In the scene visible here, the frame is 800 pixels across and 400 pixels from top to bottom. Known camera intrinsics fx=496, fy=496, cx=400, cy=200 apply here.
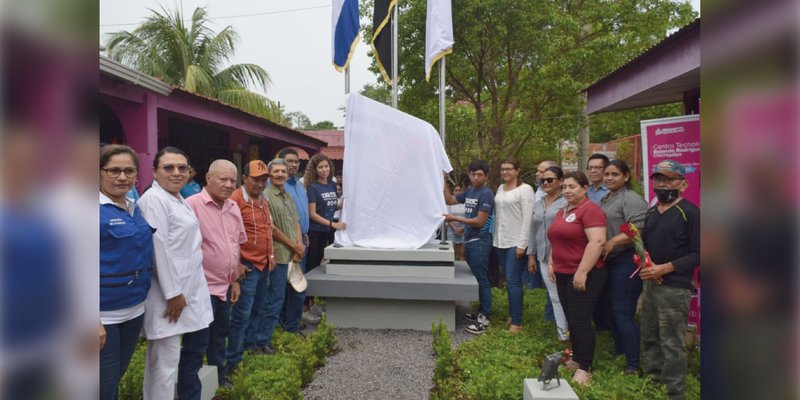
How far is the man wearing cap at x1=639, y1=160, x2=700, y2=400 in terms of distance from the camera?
3.21 metres

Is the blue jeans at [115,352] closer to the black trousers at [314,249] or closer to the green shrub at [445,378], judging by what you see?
the green shrub at [445,378]

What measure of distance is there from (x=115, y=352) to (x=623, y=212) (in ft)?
11.7

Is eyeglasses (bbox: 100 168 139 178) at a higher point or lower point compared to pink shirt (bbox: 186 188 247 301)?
higher

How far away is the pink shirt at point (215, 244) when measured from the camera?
127 inches

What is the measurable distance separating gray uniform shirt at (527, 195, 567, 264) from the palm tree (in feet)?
33.7

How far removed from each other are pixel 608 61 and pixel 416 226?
6.85 meters

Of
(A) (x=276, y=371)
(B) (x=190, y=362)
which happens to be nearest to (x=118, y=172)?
(B) (x=190, y=362)

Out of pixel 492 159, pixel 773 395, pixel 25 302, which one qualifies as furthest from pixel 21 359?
pixel 492 159

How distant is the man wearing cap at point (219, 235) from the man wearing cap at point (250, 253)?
365 mm

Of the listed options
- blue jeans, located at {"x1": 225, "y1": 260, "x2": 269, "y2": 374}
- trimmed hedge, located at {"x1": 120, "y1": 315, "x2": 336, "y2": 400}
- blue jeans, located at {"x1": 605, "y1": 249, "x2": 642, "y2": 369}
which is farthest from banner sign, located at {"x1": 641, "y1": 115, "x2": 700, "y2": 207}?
blue jeans, located at {"x1": 225, "y1": 260, "x2": 269, "y2": 374}

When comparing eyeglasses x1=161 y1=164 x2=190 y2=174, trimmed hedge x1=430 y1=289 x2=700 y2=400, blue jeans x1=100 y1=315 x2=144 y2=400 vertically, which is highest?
eyeglasses x1=161 y1=164 x2=190 y2=174

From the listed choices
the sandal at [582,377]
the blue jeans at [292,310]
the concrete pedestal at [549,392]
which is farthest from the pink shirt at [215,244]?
the sandal at [582,377]

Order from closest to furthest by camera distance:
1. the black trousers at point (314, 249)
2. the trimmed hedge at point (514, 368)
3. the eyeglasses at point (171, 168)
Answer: the eyeglasses at point (171, 168)
the trimmed hedge at point (514, 368)
the black trousers at point (314, 249)

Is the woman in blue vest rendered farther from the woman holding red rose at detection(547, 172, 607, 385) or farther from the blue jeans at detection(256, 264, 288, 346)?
the woman holding red rose at detection(547, 172, 607, 385)
